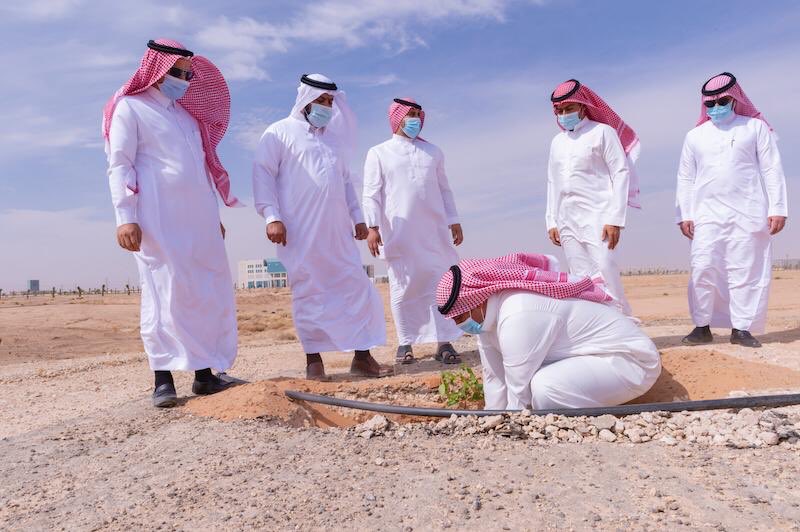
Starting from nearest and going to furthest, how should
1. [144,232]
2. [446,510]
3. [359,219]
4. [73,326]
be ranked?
[446,510]
[144,232]
[359,219]
[73,326]

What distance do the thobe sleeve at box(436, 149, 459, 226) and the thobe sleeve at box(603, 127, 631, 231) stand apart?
1.40 m

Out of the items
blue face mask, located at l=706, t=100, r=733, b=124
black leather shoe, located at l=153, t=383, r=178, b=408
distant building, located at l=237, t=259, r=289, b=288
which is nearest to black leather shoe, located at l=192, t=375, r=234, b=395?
black leather shoe, located at l=153, t=383, r=178, b=408

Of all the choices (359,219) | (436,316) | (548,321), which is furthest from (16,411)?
(548,321)

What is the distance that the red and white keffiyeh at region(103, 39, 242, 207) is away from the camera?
14.7 feet

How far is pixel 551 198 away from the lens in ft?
20.4

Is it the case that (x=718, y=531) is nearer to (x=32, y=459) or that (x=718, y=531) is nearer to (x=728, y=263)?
(x=32, y=459)

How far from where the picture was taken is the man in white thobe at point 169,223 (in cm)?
431

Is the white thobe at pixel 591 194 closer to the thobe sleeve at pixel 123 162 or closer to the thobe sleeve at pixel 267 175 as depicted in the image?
the thobe sleeve at pixel 267 175

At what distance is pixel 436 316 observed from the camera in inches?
243

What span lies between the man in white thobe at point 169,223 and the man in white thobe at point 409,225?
1.82m

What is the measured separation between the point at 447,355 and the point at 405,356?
374mm

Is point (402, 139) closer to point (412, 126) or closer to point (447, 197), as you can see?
point (412, 126)

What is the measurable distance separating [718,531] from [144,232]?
357cm

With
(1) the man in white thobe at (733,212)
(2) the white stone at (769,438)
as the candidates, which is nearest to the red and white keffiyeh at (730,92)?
(1) the man in white thobe at (733,212)
